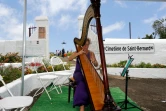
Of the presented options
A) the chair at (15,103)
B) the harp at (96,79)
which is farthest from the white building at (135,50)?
the chair at (15,103)

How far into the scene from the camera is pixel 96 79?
2.74m

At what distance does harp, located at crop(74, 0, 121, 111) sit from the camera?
177cm

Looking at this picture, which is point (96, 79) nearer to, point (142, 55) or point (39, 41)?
point (142, 55)

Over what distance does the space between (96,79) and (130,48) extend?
8.68m

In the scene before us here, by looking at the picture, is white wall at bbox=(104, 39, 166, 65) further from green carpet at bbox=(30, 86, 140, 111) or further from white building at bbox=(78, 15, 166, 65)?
green carpet at bbox=(30, 86, 140, 111)

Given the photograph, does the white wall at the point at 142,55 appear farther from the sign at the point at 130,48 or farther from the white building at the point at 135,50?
the sign at the point at 130,48

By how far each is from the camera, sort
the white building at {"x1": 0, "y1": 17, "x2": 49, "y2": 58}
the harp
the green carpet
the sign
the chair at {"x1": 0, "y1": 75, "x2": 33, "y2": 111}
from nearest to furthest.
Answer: the harp
the chair at {"x1": 0, "y1": 75, "x2": 33, "y2": 111}
the green carpet
the sign
the white building at {"x1": 0, "y1": 17, "x2": 49, "y2": 58}

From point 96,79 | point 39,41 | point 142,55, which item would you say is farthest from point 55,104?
point 39,41

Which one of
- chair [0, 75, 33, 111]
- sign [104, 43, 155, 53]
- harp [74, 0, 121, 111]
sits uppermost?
sign [104, 43, 155, 53]

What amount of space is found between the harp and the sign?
7.41 m

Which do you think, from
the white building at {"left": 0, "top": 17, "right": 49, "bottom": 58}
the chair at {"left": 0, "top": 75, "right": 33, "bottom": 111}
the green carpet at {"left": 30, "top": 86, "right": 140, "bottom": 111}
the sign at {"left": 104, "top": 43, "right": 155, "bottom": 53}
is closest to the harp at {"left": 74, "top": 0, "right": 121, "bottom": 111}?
the chair at {"left": 0, "top": 75, "right": 33, "bottom": 111}

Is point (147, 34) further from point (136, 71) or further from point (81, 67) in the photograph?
point (81, 67)

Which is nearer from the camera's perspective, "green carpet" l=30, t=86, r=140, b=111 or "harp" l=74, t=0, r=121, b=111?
"harp" l=74, t=0, r=121, b=111

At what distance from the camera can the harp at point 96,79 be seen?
177 centimetres
